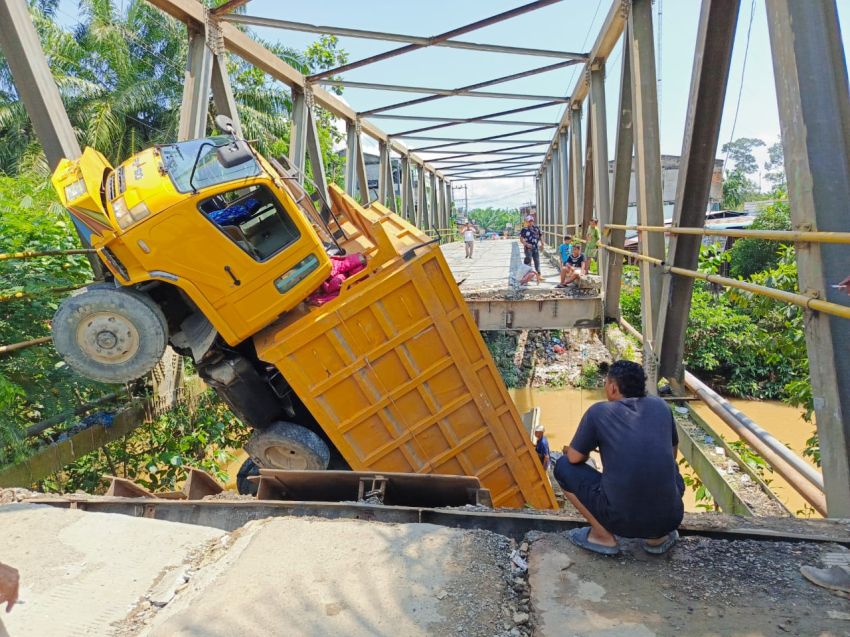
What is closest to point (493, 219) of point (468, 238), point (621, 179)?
point (468, 238)

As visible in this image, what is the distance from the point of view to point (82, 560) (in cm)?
306

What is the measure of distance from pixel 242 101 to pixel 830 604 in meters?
19.9

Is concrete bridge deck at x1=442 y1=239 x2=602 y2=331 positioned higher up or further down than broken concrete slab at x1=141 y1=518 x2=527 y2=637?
higher up

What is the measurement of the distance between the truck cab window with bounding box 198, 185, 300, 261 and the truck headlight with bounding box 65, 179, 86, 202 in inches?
38.3

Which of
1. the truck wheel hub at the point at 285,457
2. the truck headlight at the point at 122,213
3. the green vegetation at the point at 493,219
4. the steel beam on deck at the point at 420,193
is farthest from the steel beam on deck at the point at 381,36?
the green vegetation at the point at 493,219

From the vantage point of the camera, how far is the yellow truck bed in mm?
4500

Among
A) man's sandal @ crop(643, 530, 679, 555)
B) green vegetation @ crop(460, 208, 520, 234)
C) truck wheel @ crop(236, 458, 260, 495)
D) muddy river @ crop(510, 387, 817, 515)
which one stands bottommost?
muddy river @ crop(510, 387, 817, 515)

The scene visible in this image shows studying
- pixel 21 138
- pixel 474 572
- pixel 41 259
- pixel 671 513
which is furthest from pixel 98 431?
pixel 21 138

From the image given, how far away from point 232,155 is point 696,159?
3733 millimetres

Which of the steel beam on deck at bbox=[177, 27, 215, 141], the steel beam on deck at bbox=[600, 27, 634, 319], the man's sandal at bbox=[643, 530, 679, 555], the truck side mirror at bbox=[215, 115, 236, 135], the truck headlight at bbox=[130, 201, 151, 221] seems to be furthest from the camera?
the steel beam on deck at bbox=[177, 27, 215, 141]

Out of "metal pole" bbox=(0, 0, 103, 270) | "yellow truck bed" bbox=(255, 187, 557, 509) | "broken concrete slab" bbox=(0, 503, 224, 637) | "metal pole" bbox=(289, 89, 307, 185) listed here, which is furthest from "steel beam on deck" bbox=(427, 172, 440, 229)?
"broken concrete slab" bbox=(0, 503, 224, 637)

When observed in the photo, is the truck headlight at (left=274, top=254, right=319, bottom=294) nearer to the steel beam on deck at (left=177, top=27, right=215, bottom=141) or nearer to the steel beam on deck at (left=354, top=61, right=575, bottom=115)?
the steel beam on deck at (left=177, top=27, right=215, bottom=141)

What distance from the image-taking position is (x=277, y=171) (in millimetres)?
Result: 5535

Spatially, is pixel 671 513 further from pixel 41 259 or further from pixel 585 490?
pixel 41 259
